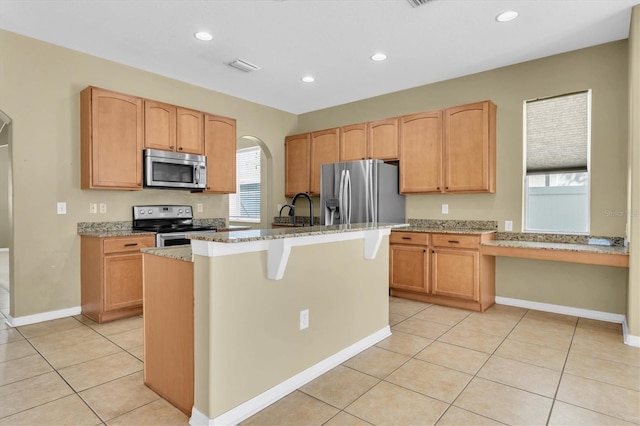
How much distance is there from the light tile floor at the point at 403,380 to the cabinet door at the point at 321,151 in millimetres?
2846

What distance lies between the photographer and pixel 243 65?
13.6 ft

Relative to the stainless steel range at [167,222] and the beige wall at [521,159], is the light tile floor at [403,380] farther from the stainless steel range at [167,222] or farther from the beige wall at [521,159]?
the stainless steel range at [167,222]

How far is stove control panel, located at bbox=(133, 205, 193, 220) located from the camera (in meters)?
4.32

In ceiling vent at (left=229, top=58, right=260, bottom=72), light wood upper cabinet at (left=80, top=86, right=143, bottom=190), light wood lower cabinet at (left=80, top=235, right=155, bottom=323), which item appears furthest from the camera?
ceiling vent at (left=229, top=58, right=260, bottom=72)

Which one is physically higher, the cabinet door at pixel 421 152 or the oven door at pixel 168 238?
the cabinet door at pixel 421 152

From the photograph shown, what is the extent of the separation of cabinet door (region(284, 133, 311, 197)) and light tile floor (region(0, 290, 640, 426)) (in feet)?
10.1

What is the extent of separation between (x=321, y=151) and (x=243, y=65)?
1.89m

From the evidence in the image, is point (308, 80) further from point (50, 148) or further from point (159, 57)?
point (50, 148)

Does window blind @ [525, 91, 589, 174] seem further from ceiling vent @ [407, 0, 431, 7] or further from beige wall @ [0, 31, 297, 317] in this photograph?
beige wall @ [0, 31, 297, 317]

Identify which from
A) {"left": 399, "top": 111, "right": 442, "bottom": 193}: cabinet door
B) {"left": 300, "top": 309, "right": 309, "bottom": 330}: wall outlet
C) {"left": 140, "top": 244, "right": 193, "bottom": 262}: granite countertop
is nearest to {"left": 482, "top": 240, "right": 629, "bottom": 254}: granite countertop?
{"left": 399, "top": 111, "right": 442, "bottom": 193}: cabinet door

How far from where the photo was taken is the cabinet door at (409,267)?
4.32 meters

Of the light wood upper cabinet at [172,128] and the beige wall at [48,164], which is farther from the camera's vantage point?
the light wood upper cabinet at [172,128]

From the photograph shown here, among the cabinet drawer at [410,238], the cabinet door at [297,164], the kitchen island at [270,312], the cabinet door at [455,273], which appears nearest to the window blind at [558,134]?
the cabinet door at [455,273]

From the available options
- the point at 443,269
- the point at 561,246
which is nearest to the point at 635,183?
the point at 561,246
